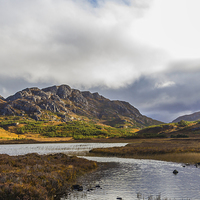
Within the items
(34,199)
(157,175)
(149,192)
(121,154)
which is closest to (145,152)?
(121,154)

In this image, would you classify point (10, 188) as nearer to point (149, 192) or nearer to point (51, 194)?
point (51, 194)

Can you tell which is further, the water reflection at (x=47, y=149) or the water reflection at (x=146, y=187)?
the water reflection at (x=47, y=149)

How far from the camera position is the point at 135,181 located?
25.5 metres

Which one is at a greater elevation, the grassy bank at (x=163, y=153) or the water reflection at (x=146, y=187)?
the water reflection at (x=146, y=187)

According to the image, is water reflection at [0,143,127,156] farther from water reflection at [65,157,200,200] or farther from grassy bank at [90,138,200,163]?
water reflection at [65,157,200,200]

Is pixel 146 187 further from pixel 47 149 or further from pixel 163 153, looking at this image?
pixel 47 149

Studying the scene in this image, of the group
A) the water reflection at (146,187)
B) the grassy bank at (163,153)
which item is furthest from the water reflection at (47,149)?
the water reflection at (146,187)

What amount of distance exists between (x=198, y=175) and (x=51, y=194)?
74.9ft

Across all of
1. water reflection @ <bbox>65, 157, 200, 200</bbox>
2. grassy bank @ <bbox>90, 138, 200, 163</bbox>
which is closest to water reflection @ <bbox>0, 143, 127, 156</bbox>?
grassy bank @ <bbox>90, 138, 200, 163</bbox>

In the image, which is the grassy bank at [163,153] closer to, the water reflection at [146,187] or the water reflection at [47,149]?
the water reflection at [47,149]

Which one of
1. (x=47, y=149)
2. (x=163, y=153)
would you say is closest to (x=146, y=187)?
(x=163, y=153)

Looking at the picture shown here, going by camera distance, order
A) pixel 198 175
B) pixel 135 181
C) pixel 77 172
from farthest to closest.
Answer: pixel 77 172, pixel 198 175, pixel 135 181

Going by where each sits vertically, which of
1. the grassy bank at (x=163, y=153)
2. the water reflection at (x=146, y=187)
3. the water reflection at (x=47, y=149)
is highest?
the water reflection at (x=146, y=187)

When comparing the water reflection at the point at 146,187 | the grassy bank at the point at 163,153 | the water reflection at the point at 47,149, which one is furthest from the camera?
the water reflection at the point at 47,149
